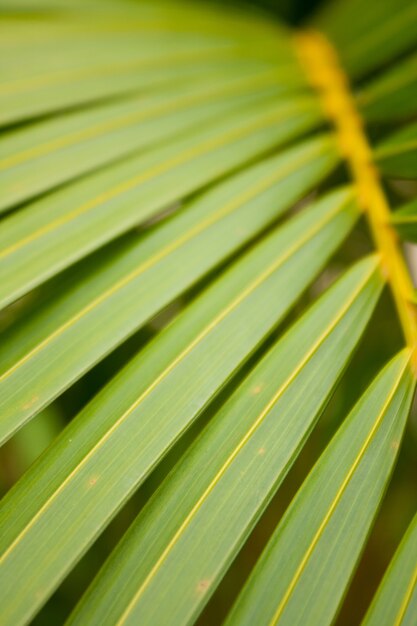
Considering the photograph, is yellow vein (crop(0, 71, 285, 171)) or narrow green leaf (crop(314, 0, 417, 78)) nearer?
yellow vein (crop(0, 71, 285, 171))

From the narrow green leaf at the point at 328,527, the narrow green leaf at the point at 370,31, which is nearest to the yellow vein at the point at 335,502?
the narrow green leaf at the point at 328,527

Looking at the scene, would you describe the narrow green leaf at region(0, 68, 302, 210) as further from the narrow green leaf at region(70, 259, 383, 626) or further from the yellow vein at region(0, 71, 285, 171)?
the narrow green leaf at region(70, 259, 383, 626)

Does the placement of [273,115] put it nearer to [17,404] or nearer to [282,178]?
[282,178]

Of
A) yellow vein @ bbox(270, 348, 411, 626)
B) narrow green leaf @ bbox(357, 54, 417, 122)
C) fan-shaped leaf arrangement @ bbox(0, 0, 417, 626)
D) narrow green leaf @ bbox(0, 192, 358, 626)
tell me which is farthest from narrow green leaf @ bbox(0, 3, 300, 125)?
yellow vein @ bbox(270, 348, 411, 626)

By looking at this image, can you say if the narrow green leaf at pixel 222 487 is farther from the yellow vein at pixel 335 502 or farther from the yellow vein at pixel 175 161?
the yellow vein at pixel 175 161

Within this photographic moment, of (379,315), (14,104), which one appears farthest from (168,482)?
(379,315)

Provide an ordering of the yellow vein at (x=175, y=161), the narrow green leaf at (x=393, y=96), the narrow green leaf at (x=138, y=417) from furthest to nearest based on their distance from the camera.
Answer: the narrow green leaf at (x=393, y=96)
the yellow vein at (x=175, y=161)
the narrow green leaf at (x=138, y=417)

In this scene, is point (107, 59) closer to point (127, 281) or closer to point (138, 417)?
point (127, 281)

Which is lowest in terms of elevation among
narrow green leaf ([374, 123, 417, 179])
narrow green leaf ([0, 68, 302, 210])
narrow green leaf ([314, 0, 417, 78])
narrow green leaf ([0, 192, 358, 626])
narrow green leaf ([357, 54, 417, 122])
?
narrow green leaf ([0, 192, 358, 626])
